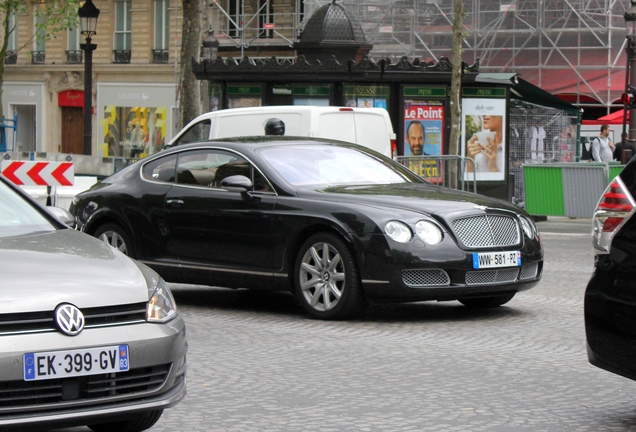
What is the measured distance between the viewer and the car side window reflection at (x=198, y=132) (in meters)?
18.4

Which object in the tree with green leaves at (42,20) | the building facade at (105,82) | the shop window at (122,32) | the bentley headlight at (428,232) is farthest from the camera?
the shop window at (122,32)

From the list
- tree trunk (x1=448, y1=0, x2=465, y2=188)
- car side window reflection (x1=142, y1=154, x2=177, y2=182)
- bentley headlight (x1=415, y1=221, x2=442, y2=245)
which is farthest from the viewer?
tree trunk (x1=448, y1=0, x2=465, y2=188)

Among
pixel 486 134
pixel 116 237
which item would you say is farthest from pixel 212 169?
pixel 486 134

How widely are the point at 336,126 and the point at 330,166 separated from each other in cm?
628

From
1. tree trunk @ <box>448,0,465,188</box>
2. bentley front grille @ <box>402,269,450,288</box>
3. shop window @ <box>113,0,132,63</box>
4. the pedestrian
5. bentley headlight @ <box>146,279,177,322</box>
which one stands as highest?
shop window @ <box>113,0,132,63</box>

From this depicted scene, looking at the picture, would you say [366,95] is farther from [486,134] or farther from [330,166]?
[330,166]

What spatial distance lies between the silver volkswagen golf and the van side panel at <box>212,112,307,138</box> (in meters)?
11.3

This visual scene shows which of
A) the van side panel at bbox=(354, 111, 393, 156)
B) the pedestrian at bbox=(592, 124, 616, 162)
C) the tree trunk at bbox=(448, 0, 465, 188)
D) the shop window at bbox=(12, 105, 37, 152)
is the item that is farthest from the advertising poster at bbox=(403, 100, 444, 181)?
the shop window at bbox=(12, 105, 37, 152)

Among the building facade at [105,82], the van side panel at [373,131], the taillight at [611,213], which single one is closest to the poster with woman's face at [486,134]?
the van side panel at [373,131]

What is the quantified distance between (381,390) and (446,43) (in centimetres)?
3105

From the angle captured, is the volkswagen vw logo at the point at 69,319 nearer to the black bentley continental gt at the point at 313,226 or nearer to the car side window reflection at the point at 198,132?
the black bentley continental gt at the point at 313,226

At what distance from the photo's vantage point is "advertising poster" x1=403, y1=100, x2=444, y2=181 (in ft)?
79.5

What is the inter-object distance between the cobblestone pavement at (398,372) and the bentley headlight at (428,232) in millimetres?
667

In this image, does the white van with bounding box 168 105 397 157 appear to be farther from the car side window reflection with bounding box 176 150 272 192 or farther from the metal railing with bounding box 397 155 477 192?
the car side window reflection with bounding box 176 150 272 192
